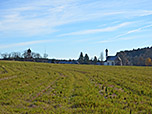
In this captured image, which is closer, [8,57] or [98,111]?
[98,111]

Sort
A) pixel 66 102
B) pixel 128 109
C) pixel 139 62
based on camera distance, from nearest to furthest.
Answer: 1. pixel 128 109
2. pixel 66 102
3. pixel 139 62

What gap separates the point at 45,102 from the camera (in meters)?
11.2

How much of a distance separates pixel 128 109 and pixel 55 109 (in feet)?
12.1

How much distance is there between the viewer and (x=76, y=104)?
10.5 meters

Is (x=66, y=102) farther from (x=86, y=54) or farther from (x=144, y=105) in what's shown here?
(x=86, y=54)

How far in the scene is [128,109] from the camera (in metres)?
9.37

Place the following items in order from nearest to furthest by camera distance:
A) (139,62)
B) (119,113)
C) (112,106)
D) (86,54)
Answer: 1. (119,113)
2. (112,106)
3. (139,62)
4. (86,54)

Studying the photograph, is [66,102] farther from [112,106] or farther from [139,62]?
[139,62]

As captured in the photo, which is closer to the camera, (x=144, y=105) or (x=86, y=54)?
(x=144, y=105)

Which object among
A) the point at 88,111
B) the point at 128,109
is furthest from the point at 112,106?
the point at 88,111

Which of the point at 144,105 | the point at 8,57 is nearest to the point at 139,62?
the point at 8,57

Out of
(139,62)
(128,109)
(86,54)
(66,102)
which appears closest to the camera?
(128,109)

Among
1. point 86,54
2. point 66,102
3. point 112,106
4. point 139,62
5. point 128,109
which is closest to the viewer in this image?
point 128,109

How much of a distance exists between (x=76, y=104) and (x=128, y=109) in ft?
9.37
